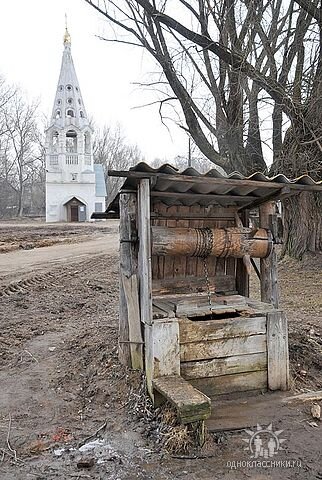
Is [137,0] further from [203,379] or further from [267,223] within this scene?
[203,379]

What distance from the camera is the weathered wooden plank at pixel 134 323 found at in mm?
4383

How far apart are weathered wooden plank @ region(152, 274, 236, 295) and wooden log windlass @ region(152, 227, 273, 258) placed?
0.71 m

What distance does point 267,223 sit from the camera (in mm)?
4852

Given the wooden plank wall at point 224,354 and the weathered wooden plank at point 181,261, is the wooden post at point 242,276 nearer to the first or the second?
the weathered wooden plank at point 181,261

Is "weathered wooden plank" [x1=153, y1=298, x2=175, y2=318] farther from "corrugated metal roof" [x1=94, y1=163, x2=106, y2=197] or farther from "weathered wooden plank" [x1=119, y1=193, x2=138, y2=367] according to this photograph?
"corrugated metal roof" [x1=94, y1=163, x2=106, y2=197]

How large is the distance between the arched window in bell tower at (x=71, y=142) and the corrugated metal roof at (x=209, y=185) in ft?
124

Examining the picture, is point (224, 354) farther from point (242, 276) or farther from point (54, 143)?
point (54, 143)

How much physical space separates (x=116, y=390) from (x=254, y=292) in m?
5.06

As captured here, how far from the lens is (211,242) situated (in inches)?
170

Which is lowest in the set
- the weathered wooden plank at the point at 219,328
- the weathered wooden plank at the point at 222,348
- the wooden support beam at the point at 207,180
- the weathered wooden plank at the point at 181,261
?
the weathered wooden plank at the point at 222,348

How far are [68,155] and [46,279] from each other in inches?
1273

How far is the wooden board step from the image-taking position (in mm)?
3208

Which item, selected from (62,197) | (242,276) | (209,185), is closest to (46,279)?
(242,276)

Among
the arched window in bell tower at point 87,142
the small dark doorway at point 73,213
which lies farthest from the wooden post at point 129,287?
the arched window in bell tower at point 87,142
